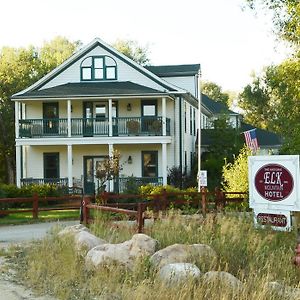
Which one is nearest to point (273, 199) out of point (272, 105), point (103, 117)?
point (103, 117)

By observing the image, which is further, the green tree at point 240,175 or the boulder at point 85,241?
the green tree at point 240,175

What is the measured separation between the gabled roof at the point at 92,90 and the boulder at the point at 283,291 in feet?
83.7

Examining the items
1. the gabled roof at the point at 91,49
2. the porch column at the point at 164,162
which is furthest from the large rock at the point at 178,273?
the gabled roof at the point at 91,49

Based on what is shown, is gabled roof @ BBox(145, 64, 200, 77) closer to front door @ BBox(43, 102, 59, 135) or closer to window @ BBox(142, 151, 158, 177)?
window @ BBox(142, 151, 158, 177)

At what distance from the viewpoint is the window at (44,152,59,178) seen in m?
35.3

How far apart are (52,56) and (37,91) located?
86.2ft

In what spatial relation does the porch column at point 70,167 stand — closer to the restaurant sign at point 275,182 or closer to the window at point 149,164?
the window at point 149,164

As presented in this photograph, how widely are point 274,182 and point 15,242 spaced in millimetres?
7049

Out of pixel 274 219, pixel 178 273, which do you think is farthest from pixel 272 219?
pixel 178 273

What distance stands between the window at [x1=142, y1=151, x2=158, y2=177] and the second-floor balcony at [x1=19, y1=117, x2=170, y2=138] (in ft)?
5.76

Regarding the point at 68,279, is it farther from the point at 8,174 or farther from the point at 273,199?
the point at 8,174

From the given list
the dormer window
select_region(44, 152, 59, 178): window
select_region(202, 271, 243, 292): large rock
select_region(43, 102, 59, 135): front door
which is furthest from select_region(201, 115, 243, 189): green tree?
select_region(202, 271, 243, 292): large rock

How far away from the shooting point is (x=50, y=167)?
35.5 m

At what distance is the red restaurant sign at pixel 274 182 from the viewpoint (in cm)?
1234
